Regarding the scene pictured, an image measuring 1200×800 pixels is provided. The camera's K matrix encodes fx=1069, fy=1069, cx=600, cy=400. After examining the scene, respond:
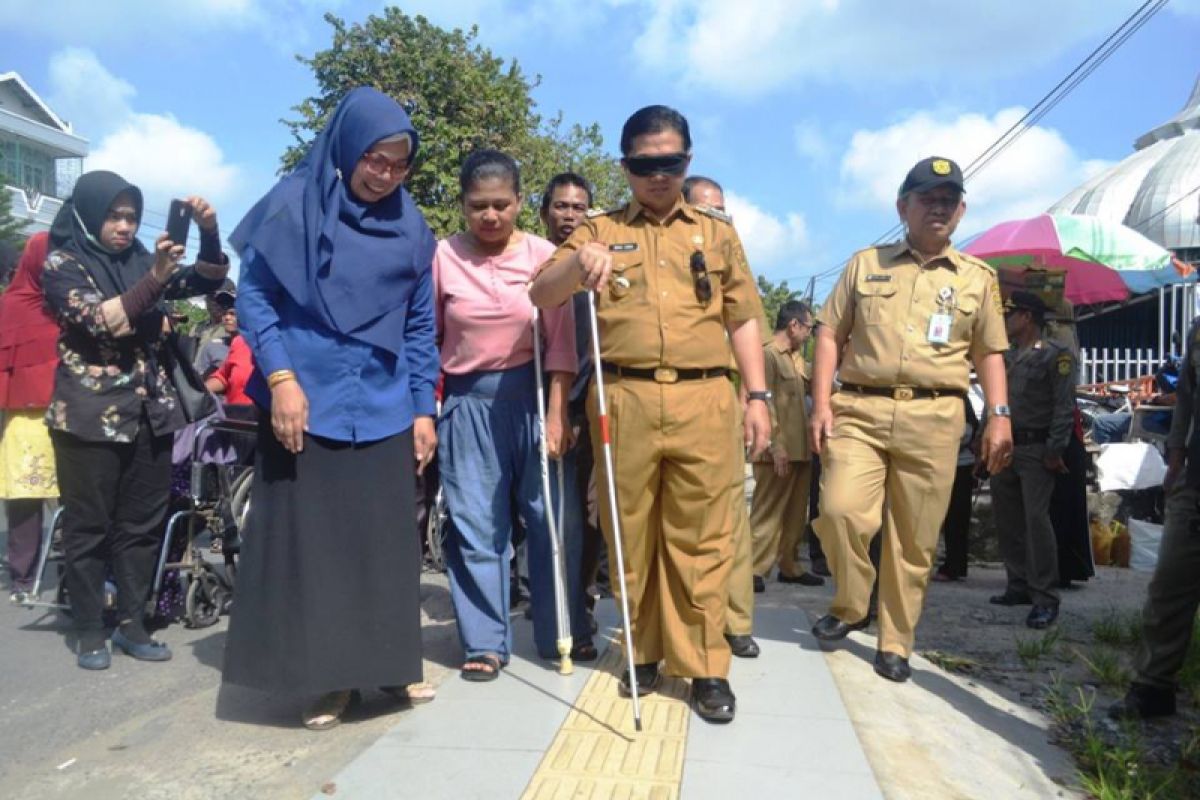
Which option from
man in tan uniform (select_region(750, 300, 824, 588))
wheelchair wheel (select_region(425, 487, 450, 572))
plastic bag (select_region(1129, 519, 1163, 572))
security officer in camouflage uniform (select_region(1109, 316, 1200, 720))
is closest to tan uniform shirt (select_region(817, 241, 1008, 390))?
security officer in camouflage uniform (select_region(1109, 316, 1200, 720))

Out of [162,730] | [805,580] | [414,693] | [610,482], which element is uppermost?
[610,482]

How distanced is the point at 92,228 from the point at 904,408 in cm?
369

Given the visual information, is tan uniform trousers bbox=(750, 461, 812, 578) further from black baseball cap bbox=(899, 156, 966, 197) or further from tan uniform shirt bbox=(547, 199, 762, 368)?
tan uniform shirt bbox=(547, 199, 762, 368)

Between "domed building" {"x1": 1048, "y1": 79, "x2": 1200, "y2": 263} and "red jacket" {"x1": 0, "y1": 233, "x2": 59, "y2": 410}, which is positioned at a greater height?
"domed building" {"x1": 1048, "y1": 79, "x2": 1200, "y2": 263}

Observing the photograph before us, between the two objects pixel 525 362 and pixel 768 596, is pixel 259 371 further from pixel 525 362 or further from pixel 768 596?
pixel 768 596

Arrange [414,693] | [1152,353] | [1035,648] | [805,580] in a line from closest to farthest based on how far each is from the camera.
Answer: [414,693], [1035,648], [805,580], [1152,353]

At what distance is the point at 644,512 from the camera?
3895mm

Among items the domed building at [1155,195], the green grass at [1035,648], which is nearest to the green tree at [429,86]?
the green grass at [1035,648]

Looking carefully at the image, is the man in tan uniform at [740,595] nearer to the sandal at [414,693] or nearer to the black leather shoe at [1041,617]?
the sandal at [414,693]

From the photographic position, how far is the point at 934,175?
15.3 ft

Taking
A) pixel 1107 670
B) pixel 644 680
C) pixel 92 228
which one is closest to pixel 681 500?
pixel 644 680

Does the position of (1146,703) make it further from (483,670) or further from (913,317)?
(483,670)

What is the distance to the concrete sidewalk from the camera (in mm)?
3094

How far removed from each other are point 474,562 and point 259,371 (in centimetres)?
114
